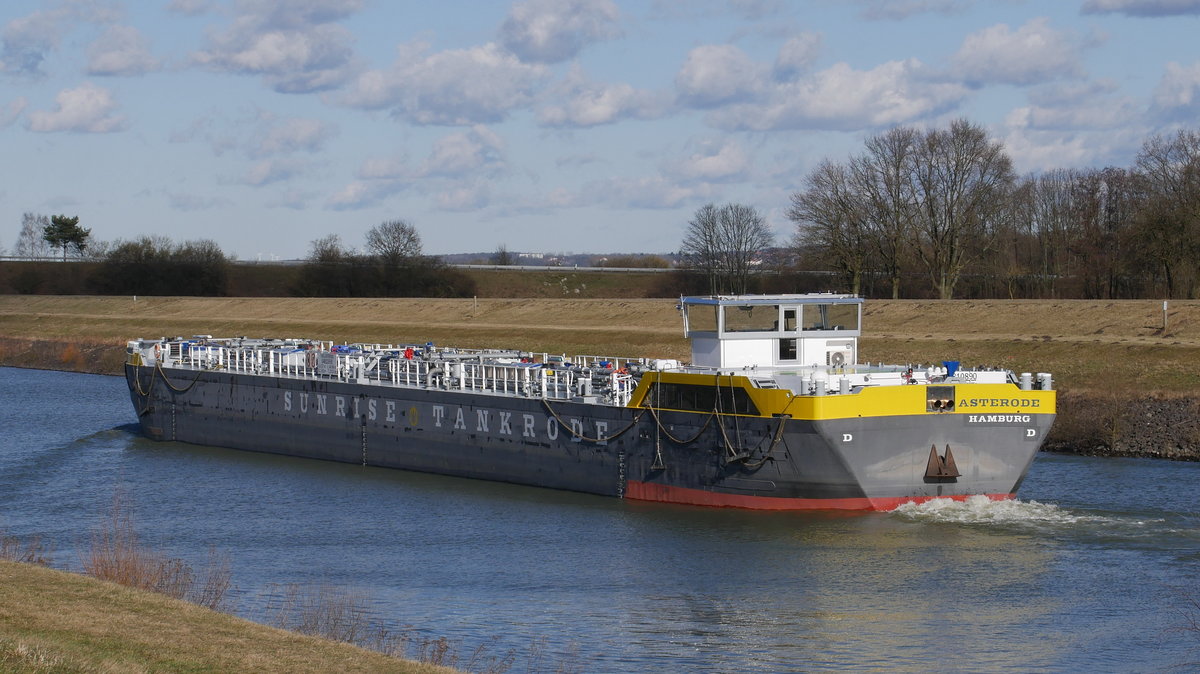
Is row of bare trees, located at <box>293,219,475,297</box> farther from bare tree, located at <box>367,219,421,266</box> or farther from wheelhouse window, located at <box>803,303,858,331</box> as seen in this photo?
wheelhouse window, located at <box>803,303,858,331</box>

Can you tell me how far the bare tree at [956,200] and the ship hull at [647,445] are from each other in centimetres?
4886

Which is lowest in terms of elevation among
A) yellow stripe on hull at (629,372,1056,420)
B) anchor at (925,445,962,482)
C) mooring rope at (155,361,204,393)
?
anchor at (925,445,962,482)

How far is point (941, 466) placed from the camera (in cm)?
3472

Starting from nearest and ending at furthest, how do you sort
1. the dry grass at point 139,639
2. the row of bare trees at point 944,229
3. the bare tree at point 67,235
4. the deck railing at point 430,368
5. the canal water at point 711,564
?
the dry grass at point 139,639 < the canal water at point 711,564 < the deck railing at point 430,368 < the row of bare trees at point 944,229 < the bare tree at point 67,235

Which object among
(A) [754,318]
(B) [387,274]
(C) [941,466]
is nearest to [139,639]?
(C) [941,466]

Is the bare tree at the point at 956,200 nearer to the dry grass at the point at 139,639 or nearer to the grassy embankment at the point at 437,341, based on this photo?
the grassy embankment at the point at 437,341

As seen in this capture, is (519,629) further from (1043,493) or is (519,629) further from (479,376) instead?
(479,376)

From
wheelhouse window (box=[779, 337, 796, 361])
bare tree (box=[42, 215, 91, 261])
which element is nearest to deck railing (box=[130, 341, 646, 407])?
wheelhouse window (box=[779, 337, 796, 361])

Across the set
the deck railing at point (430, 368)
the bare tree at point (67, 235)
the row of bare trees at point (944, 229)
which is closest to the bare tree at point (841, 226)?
the row of bare trees at point (944, 229)

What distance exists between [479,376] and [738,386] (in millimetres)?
14793

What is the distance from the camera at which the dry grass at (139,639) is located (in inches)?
758

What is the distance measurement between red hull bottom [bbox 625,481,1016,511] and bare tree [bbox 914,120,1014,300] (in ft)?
176

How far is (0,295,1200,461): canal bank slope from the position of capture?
48312mm

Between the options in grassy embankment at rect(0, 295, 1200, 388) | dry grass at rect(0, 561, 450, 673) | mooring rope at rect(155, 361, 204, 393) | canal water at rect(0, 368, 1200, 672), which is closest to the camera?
dry grass at rect(0, 561, 450, 673)
